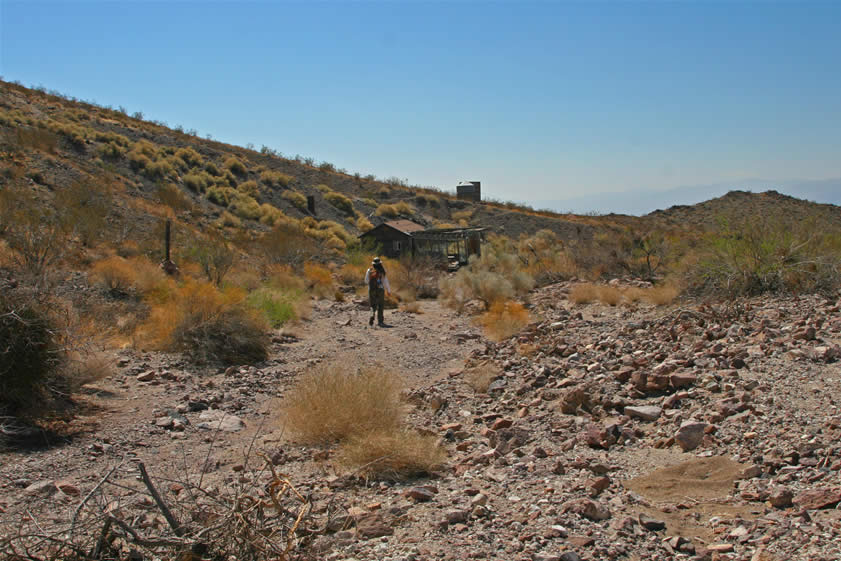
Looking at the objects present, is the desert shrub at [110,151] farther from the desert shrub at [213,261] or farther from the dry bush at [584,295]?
the dry bush at [584,295]

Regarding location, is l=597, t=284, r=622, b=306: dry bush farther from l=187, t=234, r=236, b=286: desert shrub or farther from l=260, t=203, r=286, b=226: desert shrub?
l=260, t=203, r=286, b=226: desert shrub

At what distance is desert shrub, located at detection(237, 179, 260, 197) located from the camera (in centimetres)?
4497

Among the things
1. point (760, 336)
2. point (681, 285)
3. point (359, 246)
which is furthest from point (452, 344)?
point (359, 246)

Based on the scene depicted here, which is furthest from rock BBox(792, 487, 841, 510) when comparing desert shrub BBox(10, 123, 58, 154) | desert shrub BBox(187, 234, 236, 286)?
desert shrub BBox(10, 123, 58, 154)

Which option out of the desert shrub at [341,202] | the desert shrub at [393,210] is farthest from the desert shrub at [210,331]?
the desert shrub at [393,210]

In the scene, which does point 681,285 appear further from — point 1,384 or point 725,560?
point 1,384

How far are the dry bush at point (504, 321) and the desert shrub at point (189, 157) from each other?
3340 centimetres

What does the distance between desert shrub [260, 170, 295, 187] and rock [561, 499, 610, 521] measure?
47.6 meters

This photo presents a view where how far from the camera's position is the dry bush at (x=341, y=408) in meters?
7.30

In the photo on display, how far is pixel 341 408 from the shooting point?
293 inches

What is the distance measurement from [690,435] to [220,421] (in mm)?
5555

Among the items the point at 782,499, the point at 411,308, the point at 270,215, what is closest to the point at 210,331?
the point at 411,308

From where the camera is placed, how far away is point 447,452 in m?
7.09

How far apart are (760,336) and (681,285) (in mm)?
5672
